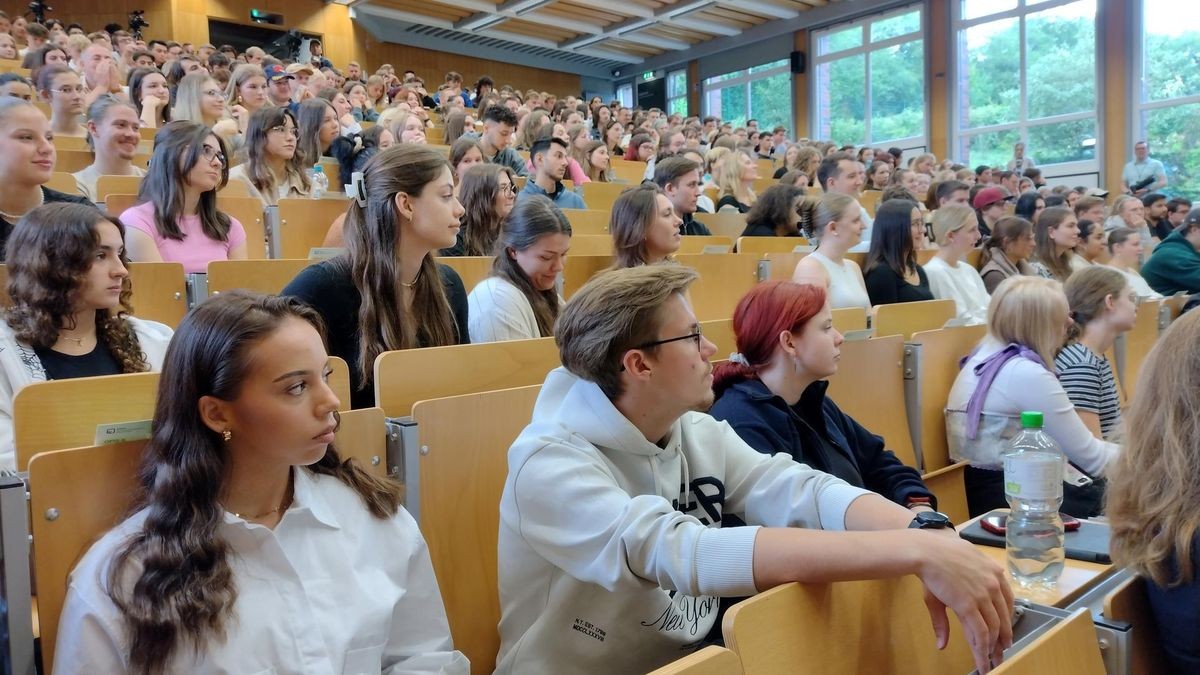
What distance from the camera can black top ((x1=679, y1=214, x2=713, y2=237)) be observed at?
4.61 meters

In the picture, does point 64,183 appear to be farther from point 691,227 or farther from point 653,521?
point 653,521

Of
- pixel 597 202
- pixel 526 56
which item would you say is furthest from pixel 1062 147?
pixel 526 56

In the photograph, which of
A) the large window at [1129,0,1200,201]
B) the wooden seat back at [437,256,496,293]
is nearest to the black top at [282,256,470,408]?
the wooden seat back at [437,256,496,293]

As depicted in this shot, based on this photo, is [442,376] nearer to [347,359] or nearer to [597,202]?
[347,359]

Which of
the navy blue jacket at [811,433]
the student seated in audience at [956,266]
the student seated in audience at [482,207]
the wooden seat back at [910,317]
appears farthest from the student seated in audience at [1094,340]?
the student seated in audience at [482,207]

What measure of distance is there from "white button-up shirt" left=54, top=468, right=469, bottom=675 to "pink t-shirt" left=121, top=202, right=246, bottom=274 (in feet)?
6.31

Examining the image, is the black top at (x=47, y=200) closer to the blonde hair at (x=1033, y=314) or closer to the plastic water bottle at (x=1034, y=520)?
the plastic water bottle at (x=1034, y=520)

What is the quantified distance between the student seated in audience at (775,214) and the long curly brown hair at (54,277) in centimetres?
333

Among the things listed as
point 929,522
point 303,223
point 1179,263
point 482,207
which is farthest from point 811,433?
point 1179,263

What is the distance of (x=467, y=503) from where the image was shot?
1652 mm

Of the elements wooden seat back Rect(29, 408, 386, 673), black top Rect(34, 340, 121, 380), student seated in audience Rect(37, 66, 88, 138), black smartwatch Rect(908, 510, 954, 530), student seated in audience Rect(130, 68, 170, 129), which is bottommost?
black smartwatch Rect(908, 510, 954, 530)

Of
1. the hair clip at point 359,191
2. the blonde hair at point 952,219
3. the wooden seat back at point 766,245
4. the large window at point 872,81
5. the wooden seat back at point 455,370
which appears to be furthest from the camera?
the large window at point 872,81

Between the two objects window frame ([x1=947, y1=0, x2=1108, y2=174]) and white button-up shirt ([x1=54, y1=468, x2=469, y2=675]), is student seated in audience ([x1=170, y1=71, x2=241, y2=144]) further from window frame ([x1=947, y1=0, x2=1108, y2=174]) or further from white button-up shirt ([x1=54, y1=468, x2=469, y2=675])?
window frame ([x1=947, y1=0, x2=1108, y2=174])

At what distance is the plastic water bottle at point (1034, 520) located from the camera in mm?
1362
